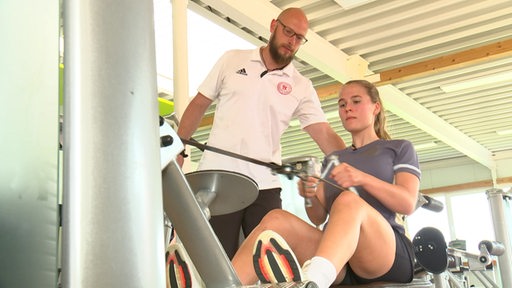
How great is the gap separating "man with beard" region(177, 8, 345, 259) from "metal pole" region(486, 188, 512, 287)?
172cm

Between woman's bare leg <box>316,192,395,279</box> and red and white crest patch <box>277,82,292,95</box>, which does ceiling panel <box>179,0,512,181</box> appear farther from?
woman's bare leg <box>316,192,395,279</box>

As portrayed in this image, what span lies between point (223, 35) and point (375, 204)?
3.94 metres

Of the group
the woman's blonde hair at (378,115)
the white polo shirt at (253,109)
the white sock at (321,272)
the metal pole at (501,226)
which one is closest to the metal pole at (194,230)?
the white sock at (321,272)

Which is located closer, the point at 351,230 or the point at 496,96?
the point at 351,230

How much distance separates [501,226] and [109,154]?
386 centimetres

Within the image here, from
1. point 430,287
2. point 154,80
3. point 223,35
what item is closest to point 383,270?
point 430,287

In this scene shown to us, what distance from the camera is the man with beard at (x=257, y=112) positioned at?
8.15ft

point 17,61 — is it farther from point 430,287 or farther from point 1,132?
point 430,287

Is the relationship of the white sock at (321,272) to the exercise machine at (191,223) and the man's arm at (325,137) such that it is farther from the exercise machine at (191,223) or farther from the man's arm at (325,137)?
the man's arm at (325,137)

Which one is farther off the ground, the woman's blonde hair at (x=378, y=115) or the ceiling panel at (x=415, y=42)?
the ceiling panel at (x=415, y=42)

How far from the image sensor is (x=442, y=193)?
46.9ft

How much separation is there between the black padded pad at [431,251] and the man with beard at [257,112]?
64 centimetres

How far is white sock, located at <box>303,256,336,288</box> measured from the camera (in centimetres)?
150

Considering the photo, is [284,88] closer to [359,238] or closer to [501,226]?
[359,238]
